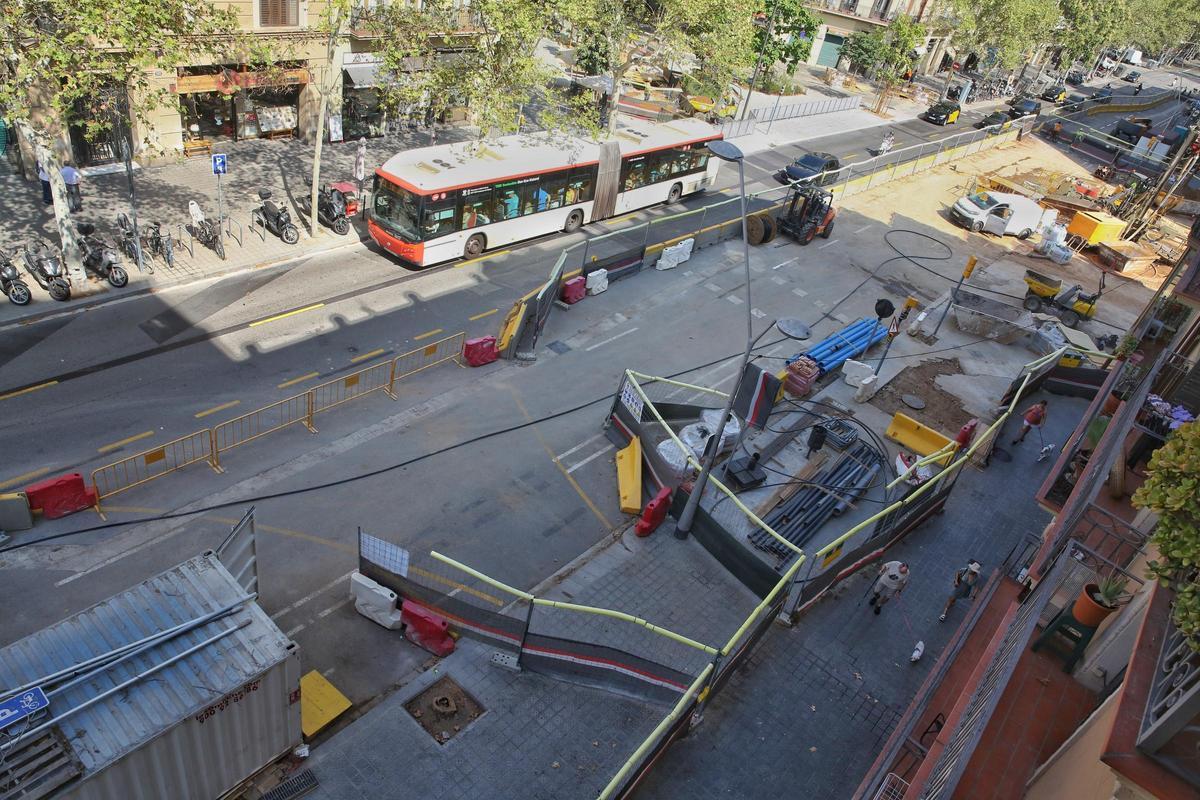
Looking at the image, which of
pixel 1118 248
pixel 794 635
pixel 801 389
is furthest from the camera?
pixel 1118 248

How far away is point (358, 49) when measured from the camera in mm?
31938

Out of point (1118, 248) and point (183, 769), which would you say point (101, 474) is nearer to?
point (183, 769)

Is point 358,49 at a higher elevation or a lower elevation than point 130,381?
higher

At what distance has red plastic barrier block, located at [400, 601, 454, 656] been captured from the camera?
43.3 feet

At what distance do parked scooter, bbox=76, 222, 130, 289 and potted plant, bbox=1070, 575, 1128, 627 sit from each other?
2256cm

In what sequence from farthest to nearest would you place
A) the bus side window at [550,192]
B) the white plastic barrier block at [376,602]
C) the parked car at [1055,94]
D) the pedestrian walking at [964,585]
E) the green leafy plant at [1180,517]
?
the parked car at [1055,94]
the bus side window at [550,192]
the pedestrian walking at [964,585]
the white plastic barrier block at [376,602]
the green leafy plant at [1180,517]

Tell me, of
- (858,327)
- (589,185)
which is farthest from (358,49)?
(858,327)

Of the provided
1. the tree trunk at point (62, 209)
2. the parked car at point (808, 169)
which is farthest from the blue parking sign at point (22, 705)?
the parked car at point (808, 169)

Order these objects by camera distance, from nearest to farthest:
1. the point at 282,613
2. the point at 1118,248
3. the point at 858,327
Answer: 1. the point at 282,613
2. the point at 858,327
3. the point at 1118,248

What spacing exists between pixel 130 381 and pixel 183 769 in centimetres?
1179

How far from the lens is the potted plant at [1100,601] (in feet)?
34.6

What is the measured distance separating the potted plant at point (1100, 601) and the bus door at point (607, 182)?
2229 cm

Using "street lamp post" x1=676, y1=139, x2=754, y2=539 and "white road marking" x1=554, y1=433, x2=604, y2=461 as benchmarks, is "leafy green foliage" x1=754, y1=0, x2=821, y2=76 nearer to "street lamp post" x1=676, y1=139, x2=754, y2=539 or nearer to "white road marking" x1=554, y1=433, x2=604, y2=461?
"white road marking" x1=554, y1=433, x2=604, y2=461

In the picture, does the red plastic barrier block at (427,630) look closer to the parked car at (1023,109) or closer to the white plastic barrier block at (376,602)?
the white plastic barrier block at (376,602)
